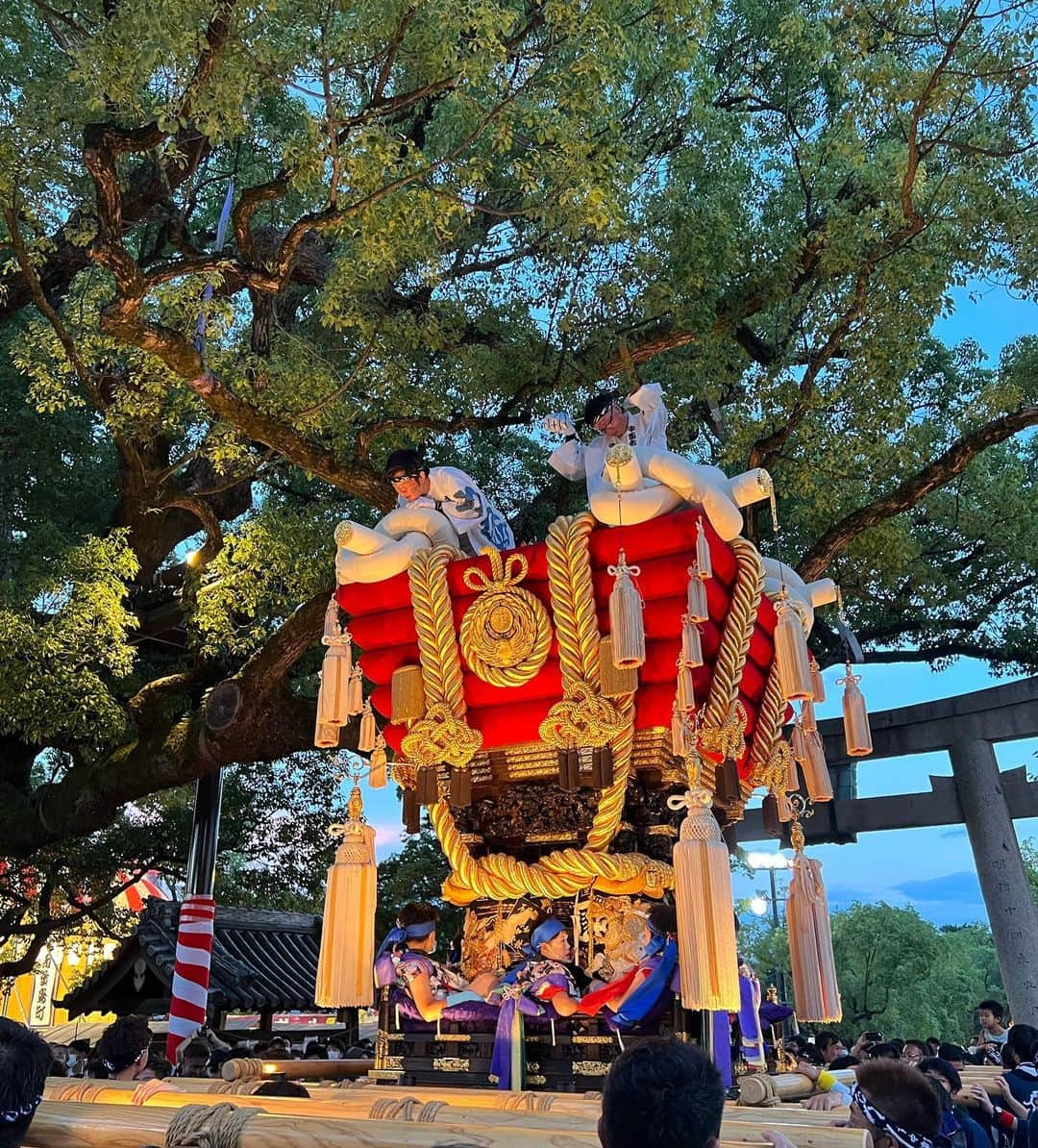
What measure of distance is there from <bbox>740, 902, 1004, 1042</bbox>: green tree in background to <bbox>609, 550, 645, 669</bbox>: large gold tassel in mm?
17412

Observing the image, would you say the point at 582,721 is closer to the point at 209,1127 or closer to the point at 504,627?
the point at 504,627

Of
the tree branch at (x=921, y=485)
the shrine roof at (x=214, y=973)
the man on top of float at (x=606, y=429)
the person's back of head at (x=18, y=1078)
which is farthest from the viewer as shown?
the shrine roof at (x=214, y=973)

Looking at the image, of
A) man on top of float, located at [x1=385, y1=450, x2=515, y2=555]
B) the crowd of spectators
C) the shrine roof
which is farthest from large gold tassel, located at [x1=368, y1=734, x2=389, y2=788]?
the shrine roof

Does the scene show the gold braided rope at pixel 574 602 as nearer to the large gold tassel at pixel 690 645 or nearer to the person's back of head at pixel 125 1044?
the large gold tassel at pixel 690 645

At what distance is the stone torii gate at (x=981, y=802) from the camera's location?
32.1 ft

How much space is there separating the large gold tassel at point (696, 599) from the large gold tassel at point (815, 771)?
1.22 metres

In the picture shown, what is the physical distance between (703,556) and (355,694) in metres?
1.73

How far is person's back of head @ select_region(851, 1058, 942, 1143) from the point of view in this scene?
201cm

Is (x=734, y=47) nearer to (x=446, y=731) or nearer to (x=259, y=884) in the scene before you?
(x=446, y=731)

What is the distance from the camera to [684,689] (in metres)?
3.78

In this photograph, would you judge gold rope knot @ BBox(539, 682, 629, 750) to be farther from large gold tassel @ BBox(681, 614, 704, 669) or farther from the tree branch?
the tree branch

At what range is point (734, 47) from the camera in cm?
847

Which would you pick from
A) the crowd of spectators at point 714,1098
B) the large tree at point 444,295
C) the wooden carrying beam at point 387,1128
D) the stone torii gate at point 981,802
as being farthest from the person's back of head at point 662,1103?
the stone torii gate at point 981,802

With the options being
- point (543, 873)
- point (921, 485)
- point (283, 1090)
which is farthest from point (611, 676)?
point (921, 485)
